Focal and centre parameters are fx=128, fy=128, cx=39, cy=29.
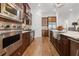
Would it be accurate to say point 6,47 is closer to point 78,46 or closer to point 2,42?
point 2,42

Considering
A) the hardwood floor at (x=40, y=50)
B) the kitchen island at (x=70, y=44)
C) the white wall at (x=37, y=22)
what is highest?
the white wall at (x=37, y=22)

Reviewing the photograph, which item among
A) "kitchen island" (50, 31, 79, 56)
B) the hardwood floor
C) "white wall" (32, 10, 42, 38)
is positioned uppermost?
"white wall" (32, 10, 42, 38)

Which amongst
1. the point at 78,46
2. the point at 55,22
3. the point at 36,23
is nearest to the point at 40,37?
the point at 36,23

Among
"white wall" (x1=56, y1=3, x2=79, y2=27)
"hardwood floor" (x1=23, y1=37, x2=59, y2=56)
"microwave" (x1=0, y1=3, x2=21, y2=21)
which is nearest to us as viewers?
"microwave" (x1=0, y1=3, x2=21, y2=21)

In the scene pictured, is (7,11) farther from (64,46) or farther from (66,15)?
(64,46)

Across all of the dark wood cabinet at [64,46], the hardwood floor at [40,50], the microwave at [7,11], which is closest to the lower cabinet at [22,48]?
the hardwood floor at [40,50]

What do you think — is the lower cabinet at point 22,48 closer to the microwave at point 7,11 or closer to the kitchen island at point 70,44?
the microwave at point 7,11

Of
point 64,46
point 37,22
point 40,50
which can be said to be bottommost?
point 40,50

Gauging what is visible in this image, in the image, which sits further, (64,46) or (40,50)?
(40,50)

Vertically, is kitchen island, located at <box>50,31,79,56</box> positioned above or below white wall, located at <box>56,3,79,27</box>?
below

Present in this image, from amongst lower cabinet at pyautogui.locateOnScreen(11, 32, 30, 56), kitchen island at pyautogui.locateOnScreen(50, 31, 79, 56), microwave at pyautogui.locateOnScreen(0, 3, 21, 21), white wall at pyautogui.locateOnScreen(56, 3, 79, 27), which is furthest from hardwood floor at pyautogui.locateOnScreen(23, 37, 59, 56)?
microwave at pyautogui.locateOnScreen(0, 3, 21, 21)

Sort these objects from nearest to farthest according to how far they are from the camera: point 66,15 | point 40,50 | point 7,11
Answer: point 7,11, point 66,15, point 40,50

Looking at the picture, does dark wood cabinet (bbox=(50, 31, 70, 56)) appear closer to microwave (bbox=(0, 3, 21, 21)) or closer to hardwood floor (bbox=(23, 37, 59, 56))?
hardwood floor (bbox=(23, 37, 59, 56))

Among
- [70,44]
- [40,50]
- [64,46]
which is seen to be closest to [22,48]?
[40,50]
